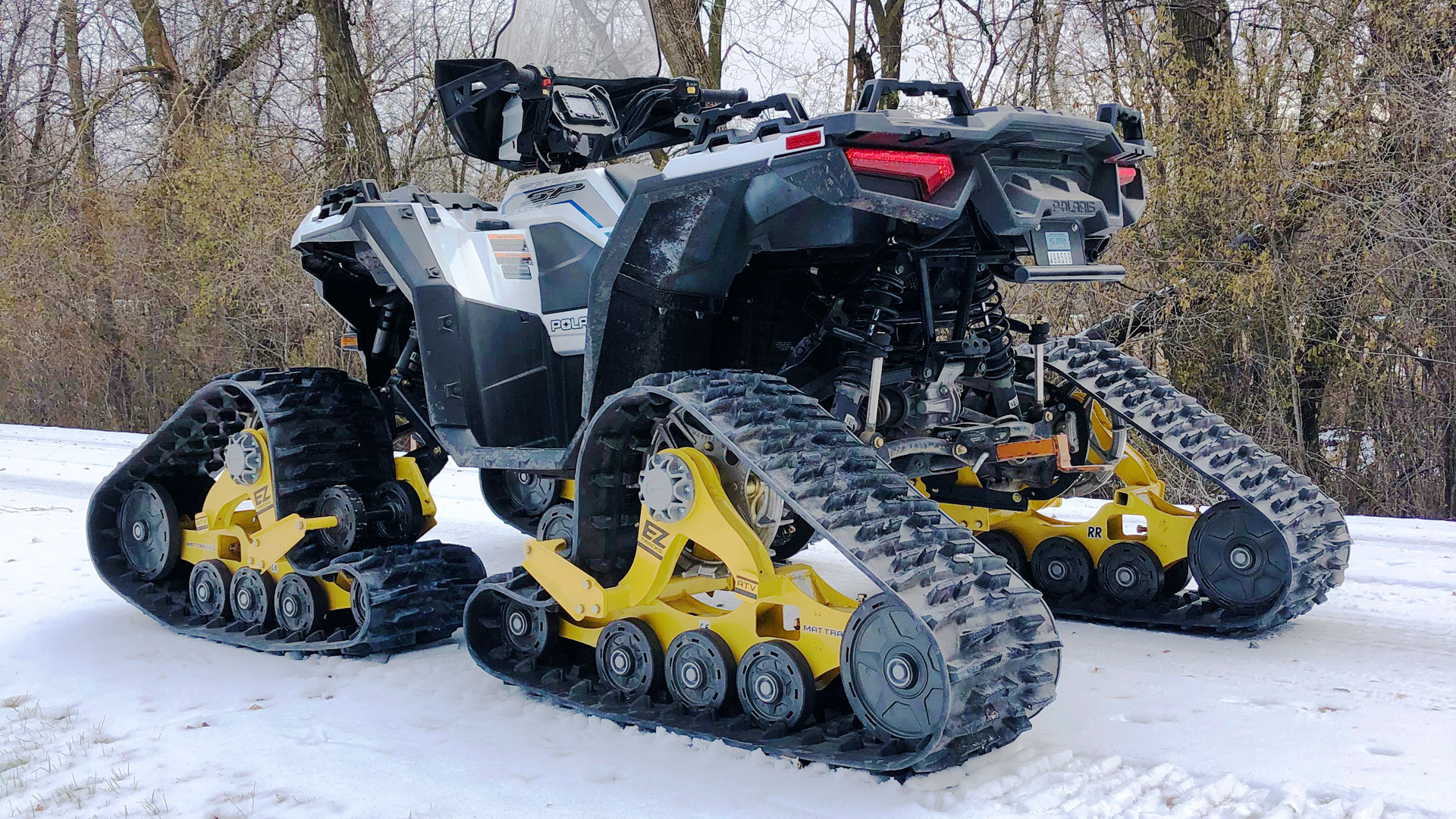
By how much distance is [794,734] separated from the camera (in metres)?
3.43

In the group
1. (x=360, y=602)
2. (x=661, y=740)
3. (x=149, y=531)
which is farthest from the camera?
(x=149, y=531)

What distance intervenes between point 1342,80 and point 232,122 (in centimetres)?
1306

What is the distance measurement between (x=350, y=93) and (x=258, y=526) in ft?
35.2

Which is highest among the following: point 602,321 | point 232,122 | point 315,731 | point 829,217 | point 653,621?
point 232,122

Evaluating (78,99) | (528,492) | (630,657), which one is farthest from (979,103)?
(78,99)

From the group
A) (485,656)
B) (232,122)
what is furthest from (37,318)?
(485,656)

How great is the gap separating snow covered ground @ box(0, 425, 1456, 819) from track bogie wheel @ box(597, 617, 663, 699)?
0.48 feet

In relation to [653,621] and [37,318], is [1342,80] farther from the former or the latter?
[37,318]

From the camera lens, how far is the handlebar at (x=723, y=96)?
189 inches

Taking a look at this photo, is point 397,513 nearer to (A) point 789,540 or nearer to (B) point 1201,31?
(A) point 789,540

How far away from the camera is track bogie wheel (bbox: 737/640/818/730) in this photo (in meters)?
3.45

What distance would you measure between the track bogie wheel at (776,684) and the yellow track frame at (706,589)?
74 mm

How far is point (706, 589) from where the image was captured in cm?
394

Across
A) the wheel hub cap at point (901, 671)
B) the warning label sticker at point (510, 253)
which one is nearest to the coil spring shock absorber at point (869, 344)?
the wheel hub cap at point (901, 671)
